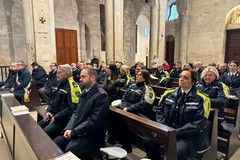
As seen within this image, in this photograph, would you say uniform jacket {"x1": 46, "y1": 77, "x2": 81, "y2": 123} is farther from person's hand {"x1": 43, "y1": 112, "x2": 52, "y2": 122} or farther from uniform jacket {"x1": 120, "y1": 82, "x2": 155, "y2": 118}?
uniform jacket {"x1": 120, "y1": 82, "x2": 155, "y2": 118}

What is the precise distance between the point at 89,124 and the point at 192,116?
126 centimetres

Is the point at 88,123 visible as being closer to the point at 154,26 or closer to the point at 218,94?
the point at 218,94

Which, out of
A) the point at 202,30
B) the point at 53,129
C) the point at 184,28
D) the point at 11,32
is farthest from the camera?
the point at 184,28

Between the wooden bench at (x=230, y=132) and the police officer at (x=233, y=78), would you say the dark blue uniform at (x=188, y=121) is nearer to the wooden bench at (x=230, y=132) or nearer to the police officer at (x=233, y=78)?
the wooden bench at (x=230, y=132)

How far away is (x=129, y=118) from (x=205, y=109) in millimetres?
931

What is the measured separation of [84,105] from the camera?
2.28 metres

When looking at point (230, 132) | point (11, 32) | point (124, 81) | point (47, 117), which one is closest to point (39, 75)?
point (124, 81)

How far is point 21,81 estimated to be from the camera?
16.1ft

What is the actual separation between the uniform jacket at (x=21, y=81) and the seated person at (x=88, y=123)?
3172 mm

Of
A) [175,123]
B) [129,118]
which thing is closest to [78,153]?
[129,118]

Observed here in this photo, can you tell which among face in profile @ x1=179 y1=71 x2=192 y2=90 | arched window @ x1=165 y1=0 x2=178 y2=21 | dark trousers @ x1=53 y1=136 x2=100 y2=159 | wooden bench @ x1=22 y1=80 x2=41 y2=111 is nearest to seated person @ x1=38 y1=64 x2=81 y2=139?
dark trousers @ x1=53 y1=136 x2=100 y2=159

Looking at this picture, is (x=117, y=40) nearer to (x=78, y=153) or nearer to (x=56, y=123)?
(x=56, y=123)

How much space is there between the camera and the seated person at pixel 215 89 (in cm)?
296

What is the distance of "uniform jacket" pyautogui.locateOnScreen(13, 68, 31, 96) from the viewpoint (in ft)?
16.0
